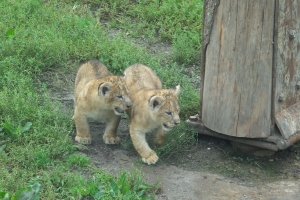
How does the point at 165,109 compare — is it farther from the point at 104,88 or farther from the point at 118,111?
the point at 104,88

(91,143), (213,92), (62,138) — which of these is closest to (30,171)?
(62,138)

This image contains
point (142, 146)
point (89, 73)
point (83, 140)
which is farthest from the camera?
point (89, 73)

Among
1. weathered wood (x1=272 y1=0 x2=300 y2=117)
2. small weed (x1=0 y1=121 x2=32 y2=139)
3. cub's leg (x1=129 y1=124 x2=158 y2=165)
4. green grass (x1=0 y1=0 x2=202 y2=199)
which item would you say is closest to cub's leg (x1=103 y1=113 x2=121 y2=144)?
cub's leg (x1=129 y1=124 x2=158 y2=165)

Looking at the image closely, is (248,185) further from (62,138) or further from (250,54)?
(62,138)

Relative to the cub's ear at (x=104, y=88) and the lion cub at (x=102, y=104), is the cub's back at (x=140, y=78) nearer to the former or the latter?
the lion cub at (x=102, y=104)

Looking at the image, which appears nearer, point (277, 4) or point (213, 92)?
point (277, 4)

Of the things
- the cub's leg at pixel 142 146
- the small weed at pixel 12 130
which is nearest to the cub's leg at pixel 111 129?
the cub's leg at pixel 142 146

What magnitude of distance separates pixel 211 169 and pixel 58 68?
319cm

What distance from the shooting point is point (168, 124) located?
7742 millimetres

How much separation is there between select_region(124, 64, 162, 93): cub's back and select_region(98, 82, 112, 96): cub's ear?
65 cm

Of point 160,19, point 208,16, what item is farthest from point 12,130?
point 160,19

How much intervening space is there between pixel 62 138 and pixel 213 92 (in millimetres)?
1880

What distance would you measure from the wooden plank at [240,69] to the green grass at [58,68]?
76 cm

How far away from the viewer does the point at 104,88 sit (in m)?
7.80
